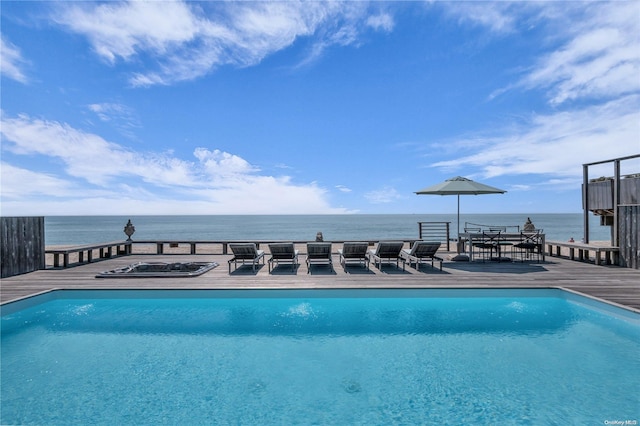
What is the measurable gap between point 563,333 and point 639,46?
9.76 metres

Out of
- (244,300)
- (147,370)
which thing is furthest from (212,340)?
(244,300)

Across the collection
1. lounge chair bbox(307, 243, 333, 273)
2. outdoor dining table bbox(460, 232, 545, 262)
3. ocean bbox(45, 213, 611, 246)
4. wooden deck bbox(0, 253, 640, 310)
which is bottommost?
ocean bbox(45, 213, 611, 246)

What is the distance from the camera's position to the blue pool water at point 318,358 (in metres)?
3.12

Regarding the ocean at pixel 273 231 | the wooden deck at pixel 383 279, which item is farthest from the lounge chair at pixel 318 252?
the ocean at pixel 273 231

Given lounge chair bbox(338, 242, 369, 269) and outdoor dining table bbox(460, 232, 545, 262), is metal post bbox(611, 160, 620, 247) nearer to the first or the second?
outdoor dining table bbox(460, 232, 545, 262)

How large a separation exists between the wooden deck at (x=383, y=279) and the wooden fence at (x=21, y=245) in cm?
35

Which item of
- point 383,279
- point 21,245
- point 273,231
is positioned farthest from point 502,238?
point 273,231

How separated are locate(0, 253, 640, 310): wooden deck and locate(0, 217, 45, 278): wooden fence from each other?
0.35 metres

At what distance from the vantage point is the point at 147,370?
389cm

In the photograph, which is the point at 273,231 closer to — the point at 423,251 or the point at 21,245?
the point at 21,245

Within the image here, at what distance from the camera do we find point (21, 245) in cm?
794

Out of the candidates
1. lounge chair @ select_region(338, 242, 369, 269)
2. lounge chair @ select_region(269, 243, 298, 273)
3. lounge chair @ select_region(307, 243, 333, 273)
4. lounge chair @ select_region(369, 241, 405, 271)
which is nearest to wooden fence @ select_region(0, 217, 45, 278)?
lounge chair @ select_region(269, 243, 298, 273)

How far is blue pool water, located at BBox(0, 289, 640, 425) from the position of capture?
3121 millimetres

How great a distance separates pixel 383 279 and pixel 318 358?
134 inches
